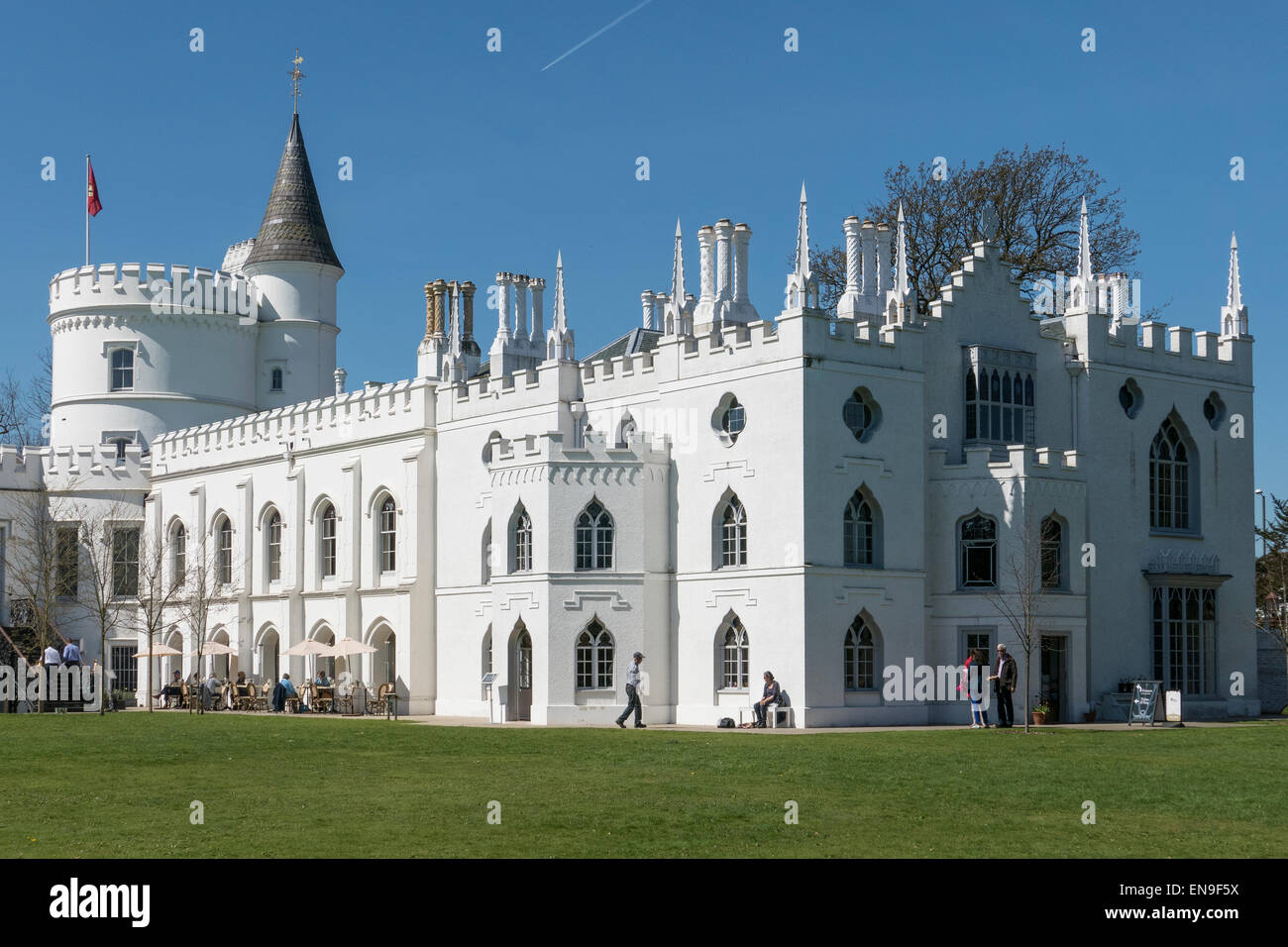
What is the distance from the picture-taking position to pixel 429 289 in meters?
57.4

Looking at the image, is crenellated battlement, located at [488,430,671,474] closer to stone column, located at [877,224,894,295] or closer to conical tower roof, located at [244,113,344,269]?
stone column, located at [877,224,894,295]

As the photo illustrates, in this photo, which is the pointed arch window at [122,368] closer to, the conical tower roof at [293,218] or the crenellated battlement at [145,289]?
the crenellated battlement at [145,289]

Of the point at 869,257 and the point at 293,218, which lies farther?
the point at 293,218

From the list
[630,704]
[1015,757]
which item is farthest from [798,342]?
[1015,757]

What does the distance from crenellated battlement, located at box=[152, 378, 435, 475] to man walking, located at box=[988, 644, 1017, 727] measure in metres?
18.7

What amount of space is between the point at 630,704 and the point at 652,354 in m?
9.46

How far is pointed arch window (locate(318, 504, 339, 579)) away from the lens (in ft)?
166

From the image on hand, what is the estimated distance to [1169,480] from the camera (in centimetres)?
4275

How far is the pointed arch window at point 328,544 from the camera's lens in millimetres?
50594

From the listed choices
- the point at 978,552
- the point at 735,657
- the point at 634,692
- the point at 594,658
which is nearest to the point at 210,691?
the point at 594,658

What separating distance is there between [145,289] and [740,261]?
84.6 feet

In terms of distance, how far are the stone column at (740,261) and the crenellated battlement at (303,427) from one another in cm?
948

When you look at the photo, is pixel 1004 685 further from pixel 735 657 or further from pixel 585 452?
pixel 585 452

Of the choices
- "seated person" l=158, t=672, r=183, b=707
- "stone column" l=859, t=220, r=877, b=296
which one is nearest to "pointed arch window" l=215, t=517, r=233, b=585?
"seated person" l=158, t=672, r=183, b=707
